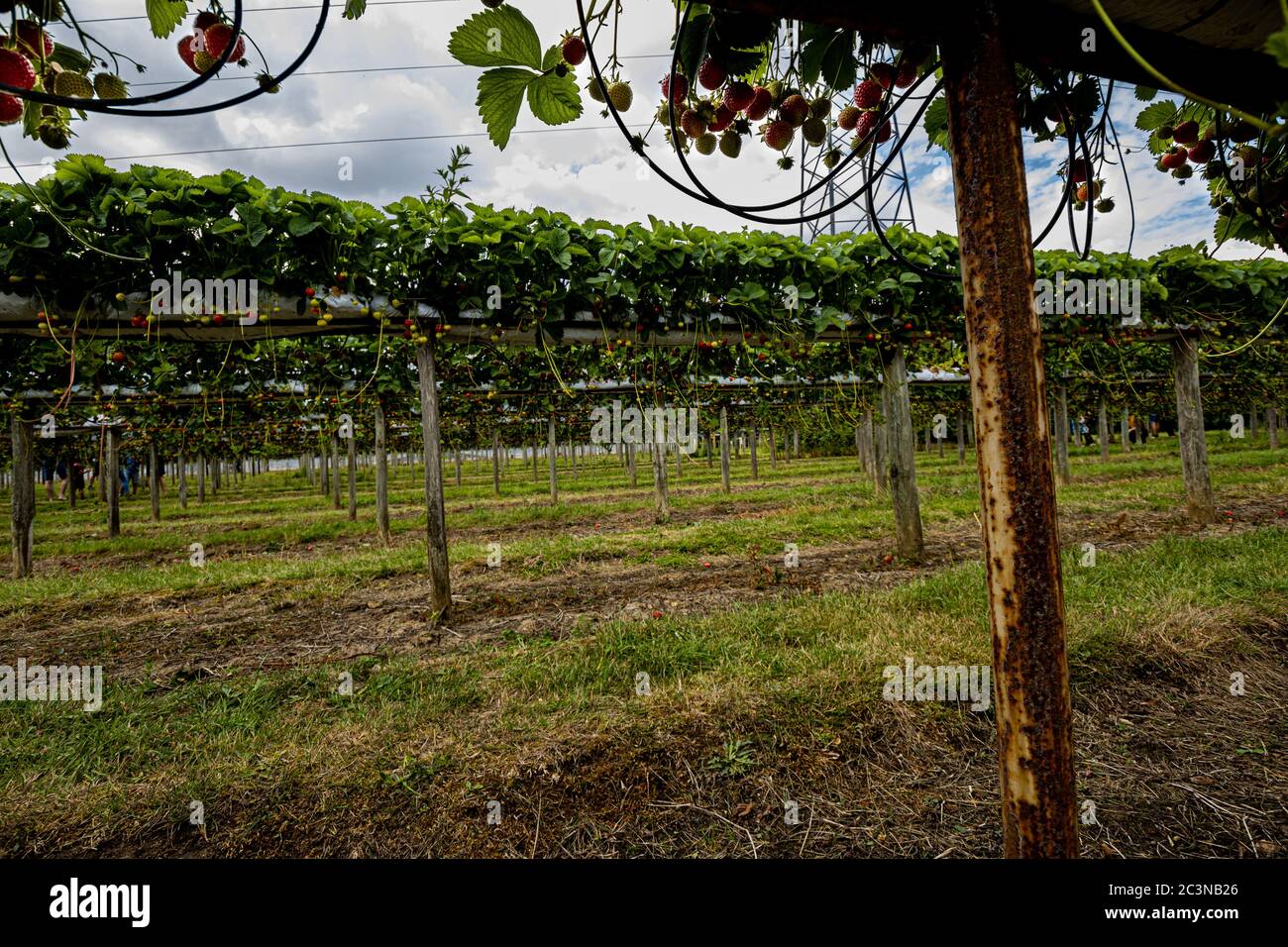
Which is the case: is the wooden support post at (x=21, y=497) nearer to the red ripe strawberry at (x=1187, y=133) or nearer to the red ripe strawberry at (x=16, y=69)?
the red ripe strawberry at (x=16, y=69)

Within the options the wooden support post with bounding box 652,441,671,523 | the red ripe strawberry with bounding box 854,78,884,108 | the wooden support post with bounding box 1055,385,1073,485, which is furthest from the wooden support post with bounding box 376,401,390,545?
the wooden support post with bounding box 1055,385,1073,485

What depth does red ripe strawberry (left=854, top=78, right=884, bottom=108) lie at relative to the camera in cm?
157

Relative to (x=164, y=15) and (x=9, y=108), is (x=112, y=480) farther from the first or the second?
(x=164, y=15)

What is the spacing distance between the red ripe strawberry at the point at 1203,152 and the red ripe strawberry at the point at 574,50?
2.23 metres

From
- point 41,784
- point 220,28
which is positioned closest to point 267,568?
point 41,784

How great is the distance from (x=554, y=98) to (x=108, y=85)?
91 cm

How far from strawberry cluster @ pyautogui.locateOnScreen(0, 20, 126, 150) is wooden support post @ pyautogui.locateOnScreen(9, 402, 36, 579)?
10.4 metres

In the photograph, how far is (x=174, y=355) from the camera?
718cm

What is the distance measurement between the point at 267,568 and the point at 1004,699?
28.7 ft

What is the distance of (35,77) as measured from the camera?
42.1 inches

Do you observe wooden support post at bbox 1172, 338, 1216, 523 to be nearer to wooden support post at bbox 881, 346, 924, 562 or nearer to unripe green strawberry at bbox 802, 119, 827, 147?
wooden support post at bbox 881, 346, 924, 562

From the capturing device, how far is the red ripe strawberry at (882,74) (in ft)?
4.98

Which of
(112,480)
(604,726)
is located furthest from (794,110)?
(112,480)

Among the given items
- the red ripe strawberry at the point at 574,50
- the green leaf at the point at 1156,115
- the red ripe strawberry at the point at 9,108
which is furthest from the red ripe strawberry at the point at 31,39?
the green leaf at the point at 1156,115
